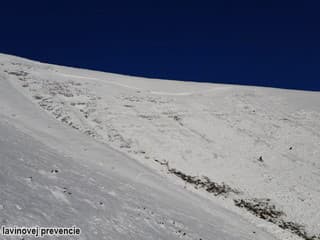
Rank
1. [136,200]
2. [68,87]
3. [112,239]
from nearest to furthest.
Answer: [112,239] → [136,200] → [68,87]

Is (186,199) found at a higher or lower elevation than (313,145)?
lower

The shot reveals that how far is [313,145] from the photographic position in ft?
97.3

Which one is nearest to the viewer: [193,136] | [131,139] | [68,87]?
[131,139]

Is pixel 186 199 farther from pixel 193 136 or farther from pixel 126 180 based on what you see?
pixel 193 136

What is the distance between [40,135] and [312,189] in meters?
17.3

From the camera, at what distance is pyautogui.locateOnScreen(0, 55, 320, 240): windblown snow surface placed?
12922mm

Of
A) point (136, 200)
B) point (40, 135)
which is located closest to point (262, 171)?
point (136, 200)

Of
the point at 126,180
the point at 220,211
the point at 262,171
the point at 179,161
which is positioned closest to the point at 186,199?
the point at 220,211

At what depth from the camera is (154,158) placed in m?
24.8

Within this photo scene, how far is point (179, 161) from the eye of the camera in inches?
987

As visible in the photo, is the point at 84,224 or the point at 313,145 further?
the point at 313,145

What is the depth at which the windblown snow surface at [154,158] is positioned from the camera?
1292cm

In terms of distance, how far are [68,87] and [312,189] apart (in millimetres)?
25036

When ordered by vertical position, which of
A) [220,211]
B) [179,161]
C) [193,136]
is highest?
[193,136]
